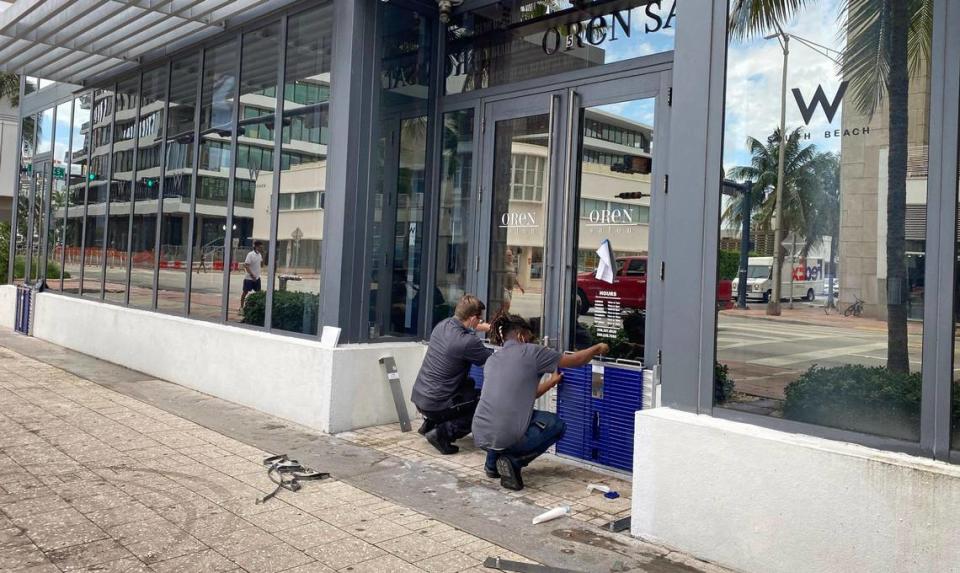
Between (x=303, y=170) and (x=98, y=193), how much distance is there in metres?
6.18

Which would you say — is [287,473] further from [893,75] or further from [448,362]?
[893,75]

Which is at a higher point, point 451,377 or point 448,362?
point 448,362

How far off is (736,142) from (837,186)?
65cm

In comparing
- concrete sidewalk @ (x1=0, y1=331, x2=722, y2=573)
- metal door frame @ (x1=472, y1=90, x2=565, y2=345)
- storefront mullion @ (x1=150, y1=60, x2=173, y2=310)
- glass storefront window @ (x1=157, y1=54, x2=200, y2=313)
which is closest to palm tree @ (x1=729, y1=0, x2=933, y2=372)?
concrete sidewalk @ (x1=0, y1=331, x2=722, y2=573)

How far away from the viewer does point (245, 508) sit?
15.9 ft

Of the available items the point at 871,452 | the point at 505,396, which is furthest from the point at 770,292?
the point at 505,396

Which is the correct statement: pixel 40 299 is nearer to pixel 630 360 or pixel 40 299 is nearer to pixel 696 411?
pixel 630 360

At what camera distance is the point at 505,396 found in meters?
5.39

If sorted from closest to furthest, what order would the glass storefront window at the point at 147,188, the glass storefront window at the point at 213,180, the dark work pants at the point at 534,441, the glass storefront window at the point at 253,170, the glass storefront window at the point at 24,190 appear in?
the dark work pants at the point at 534,441 → the glass storefront window at the point at 253,170 → the glass storefront window at the point at 213,180 → the glass storefront window at the point at 147,188 → the glass storefront window at the point at 24,190

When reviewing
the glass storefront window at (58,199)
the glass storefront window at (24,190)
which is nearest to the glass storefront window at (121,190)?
the glass storefront window at (58,199)

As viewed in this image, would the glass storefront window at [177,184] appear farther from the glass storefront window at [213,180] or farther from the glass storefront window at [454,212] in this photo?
the glass storefront window at [454,212]

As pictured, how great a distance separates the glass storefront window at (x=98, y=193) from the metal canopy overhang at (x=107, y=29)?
0.88m

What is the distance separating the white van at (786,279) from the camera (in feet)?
14.3

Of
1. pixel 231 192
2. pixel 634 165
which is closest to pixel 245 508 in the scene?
pixel 634 165
